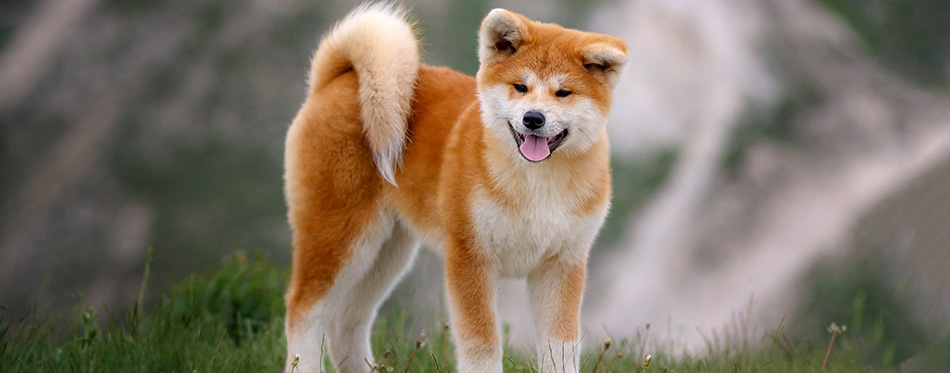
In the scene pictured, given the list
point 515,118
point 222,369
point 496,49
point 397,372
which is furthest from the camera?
point 397,372

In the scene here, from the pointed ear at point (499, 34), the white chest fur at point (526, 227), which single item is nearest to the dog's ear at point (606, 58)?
the pointed ear at point (499, 34)

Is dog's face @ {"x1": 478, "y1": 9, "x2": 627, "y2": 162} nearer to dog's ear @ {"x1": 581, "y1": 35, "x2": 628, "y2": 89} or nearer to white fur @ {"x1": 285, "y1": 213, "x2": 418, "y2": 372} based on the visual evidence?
dog's ear @ {"x1": 581, "y1": 35, "x2": 628, "y2": 89}

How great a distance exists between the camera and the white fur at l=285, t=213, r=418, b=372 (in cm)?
355

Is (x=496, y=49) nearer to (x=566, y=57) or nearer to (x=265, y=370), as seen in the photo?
(x=566, y=57)

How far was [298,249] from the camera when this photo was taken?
11.9ft

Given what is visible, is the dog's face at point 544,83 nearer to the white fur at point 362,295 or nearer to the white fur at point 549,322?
the white fur at point 549,322

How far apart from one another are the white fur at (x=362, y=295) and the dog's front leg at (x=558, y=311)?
0.84m

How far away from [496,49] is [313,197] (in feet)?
4.09

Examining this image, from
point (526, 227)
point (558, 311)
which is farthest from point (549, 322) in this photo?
point (526, 227)

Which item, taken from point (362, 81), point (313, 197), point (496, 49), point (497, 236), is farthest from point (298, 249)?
point (496, 49)

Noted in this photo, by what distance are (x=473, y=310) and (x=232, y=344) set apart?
1813mm

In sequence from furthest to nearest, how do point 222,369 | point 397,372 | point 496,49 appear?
point 397,372
point 222,369
point 496,49

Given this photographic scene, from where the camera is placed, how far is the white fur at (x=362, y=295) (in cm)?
355

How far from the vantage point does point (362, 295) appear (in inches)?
152
